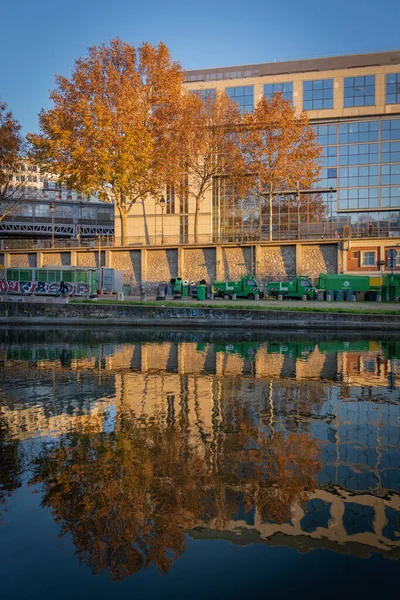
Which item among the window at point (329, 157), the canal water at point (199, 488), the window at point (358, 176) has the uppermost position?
the window at point (329, 157)

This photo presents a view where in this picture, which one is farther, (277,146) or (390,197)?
(390,197)

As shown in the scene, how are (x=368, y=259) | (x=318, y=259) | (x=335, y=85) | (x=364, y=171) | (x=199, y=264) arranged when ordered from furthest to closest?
(x=335, y=85), (x=364, y=171), (x=368, y=259), (x=199, y=264), (x=318, y=259)

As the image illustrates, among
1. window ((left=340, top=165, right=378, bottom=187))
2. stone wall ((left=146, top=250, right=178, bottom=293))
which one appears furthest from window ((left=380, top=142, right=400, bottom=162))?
stone wall ((left=146, top=250, right=178, bottom=293))

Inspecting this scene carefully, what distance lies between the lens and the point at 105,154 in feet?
152

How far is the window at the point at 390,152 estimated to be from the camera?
2397 inches

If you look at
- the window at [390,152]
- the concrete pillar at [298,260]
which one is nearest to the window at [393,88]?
the window at [390,152]

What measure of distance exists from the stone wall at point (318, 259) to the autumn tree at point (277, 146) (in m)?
4.18

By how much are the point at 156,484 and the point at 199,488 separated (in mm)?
589

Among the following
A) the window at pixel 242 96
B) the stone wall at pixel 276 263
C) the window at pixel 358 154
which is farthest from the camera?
the window at pixel 242 96

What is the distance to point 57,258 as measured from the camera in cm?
5716

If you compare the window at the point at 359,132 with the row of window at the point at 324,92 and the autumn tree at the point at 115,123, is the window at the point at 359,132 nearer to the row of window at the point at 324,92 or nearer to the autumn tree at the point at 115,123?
the row of window at the point at 324,92

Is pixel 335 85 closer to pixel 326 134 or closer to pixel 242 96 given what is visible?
pixel 326 134

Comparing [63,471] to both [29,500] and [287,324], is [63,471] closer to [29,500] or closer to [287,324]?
[29,500]

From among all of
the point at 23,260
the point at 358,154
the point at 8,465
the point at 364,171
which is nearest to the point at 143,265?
the point at 23,260
